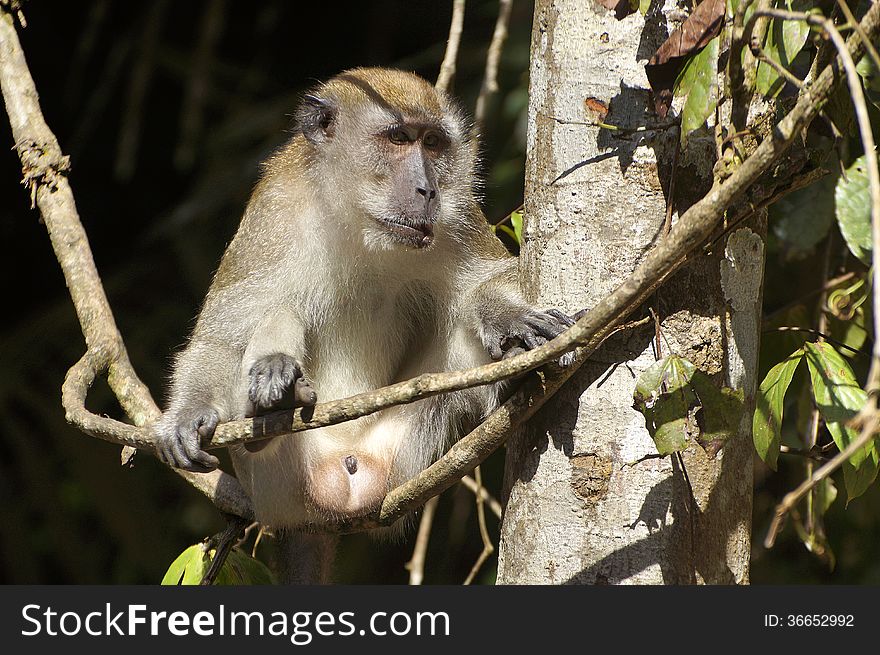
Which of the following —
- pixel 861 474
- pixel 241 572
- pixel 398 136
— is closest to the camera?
pixel 861 474

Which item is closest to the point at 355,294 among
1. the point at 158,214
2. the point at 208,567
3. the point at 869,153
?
the point at 208,567

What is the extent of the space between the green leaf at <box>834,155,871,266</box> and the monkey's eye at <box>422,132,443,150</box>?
165 cm

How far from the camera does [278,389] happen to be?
2.90 m

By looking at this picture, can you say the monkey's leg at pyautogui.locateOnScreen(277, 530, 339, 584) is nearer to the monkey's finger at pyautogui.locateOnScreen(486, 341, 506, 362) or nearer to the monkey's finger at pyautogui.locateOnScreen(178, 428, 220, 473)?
the monkey's finger at pyautogui.locateOnScreen(178, 428, 220, 473)

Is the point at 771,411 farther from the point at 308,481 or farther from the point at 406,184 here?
the point at 308,481

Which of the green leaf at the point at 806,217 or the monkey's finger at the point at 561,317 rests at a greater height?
the green leaf at the point at 806,217

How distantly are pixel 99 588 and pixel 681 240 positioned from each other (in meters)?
2.27

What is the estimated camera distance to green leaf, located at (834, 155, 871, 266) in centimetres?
227

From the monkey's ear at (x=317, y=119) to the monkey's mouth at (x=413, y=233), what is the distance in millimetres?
579

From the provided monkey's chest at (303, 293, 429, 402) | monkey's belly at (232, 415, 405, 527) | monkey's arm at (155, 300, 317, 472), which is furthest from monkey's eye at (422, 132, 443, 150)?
monkey's belly at (232, 415, 405, 527)

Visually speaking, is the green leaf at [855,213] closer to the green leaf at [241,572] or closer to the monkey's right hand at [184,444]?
the monkey's right hand at [184,444]

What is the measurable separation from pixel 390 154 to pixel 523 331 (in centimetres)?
103

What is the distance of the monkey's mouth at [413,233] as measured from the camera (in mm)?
3387

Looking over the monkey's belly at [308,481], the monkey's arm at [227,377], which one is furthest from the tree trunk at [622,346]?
the monkey's belly at [308,481]
